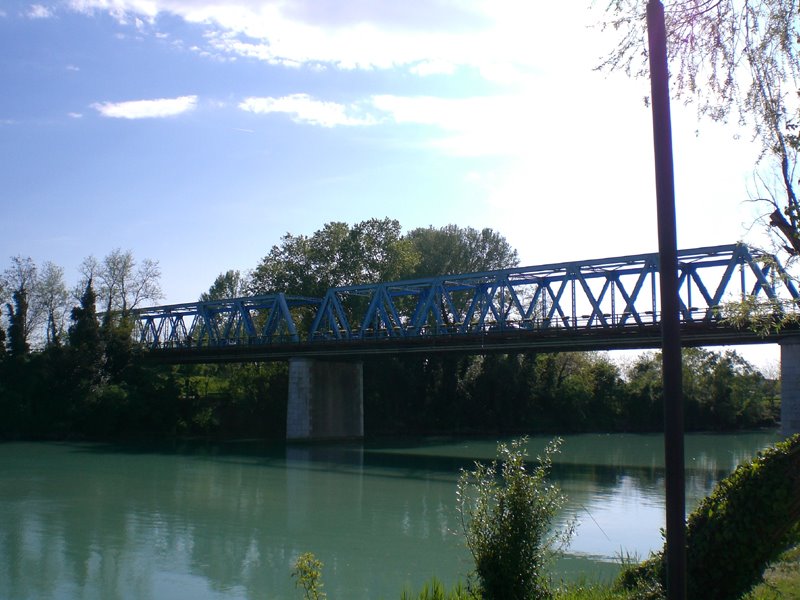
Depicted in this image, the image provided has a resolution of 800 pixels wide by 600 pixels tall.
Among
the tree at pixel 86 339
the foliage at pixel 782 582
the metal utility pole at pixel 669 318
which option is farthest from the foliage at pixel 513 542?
the tree at pixel 86 339

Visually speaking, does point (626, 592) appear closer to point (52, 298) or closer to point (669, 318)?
A: point (669, 318)

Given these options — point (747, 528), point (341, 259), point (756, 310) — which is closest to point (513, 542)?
point (747, 528)

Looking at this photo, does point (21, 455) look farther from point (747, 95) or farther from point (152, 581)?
point (747, 95)

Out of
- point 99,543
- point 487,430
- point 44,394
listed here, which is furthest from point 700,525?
point 487,430

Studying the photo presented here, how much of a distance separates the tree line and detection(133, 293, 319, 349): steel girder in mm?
3117

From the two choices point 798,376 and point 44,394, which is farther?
point 44,394

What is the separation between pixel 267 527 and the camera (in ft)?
76.5

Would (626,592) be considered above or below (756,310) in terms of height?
below

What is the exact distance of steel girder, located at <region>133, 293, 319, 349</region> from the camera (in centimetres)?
6444

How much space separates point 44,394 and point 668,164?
2497 inches

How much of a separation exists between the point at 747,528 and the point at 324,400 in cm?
5236

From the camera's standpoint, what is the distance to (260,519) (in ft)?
81.7

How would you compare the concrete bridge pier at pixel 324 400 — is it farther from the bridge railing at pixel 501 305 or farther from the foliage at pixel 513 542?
the foliage at pixel 513 542

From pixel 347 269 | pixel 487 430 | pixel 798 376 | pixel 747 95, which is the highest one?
pixel 347 269
